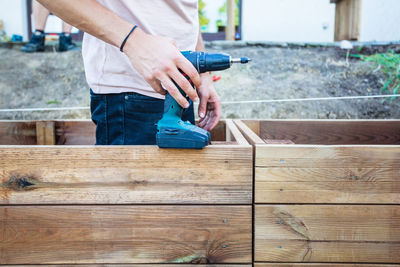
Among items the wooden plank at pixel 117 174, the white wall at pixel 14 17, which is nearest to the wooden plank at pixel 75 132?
the wooden plank at pixel 117 174

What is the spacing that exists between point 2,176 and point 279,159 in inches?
33.3

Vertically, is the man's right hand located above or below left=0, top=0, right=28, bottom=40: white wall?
below

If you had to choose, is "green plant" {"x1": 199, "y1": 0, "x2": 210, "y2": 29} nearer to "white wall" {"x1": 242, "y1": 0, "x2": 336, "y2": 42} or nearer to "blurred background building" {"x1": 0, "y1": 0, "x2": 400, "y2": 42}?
"blurred background building" {"x1": 0, "y1": 0, "x2": 400, "y2": 42}

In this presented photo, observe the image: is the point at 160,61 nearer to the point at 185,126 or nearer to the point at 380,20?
the point at 185,126

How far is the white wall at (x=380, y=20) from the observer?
3.64 meters

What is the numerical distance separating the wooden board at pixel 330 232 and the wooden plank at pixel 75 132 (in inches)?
48.9

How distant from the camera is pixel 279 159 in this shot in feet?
3.14

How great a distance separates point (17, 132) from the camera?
5.89ft

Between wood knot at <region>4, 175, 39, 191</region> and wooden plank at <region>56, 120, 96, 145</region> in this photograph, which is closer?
wood knot at <region>4, 175, 39, 191</region>

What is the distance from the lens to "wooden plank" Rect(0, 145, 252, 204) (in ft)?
3.09

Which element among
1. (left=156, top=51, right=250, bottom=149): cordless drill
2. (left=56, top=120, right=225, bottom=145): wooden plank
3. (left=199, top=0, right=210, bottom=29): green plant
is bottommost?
(left=56, top=120, right=225, bottom=145): wooden plank

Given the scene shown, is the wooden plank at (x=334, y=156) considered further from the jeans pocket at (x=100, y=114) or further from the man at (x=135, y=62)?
the jeans pocket at (x=100, y=114)

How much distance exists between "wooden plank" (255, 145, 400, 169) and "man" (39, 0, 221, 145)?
32cm

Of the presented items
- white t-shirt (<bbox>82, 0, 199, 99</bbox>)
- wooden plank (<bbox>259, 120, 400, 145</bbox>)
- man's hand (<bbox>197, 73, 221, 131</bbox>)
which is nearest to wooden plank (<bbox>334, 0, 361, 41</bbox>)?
wooden plank (<bbox>259, 120, 400, 145</bbox>)
